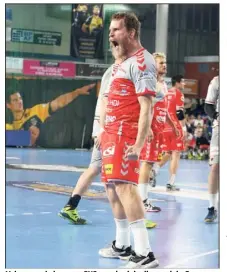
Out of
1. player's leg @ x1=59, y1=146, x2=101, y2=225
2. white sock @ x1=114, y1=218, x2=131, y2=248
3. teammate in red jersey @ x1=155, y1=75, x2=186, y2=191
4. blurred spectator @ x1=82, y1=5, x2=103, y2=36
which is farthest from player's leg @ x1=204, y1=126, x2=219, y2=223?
blurred spectator @ x1=82, y1=5, x2=103, y2=36

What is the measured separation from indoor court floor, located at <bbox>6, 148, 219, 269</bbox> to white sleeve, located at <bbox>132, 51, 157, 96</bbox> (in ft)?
4.01

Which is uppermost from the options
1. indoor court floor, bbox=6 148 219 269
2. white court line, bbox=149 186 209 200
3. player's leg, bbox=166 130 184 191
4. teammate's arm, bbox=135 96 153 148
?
teammate's arm, bbox=135 96 153 148

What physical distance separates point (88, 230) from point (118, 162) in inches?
65.4

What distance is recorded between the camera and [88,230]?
5746mm

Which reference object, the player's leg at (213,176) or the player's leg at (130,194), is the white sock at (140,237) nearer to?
the player's leg at (130,194)

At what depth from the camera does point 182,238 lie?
18.1 ft

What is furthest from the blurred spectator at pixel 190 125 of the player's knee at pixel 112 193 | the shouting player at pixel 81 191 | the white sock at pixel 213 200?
the player's knee at pixel 112 193

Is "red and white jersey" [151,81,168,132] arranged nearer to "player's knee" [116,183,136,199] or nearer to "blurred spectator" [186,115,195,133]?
"player's knee" [116,183,136,199]

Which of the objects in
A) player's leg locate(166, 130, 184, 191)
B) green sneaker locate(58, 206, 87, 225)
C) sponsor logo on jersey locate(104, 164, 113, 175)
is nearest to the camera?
sponsor logo on jersey locate(104, 164, 113, 175)

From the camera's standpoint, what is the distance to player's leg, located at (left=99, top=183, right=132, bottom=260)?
4578mm

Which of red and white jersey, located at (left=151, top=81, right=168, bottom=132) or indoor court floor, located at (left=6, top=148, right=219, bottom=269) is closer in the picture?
indoor court floor, located at (left=6, top=148, right=219, bottom=269)

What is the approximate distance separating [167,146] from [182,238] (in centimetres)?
430

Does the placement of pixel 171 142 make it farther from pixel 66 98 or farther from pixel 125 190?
pixel 66 98

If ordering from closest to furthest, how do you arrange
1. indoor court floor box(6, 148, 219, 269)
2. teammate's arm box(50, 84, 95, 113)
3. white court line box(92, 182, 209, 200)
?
1. indoor court floor box(6, 148, 219, 269)
2. white court line box(92, 182, 209, 200)
3. teammate's arm box(50, 84, 95, 113)
